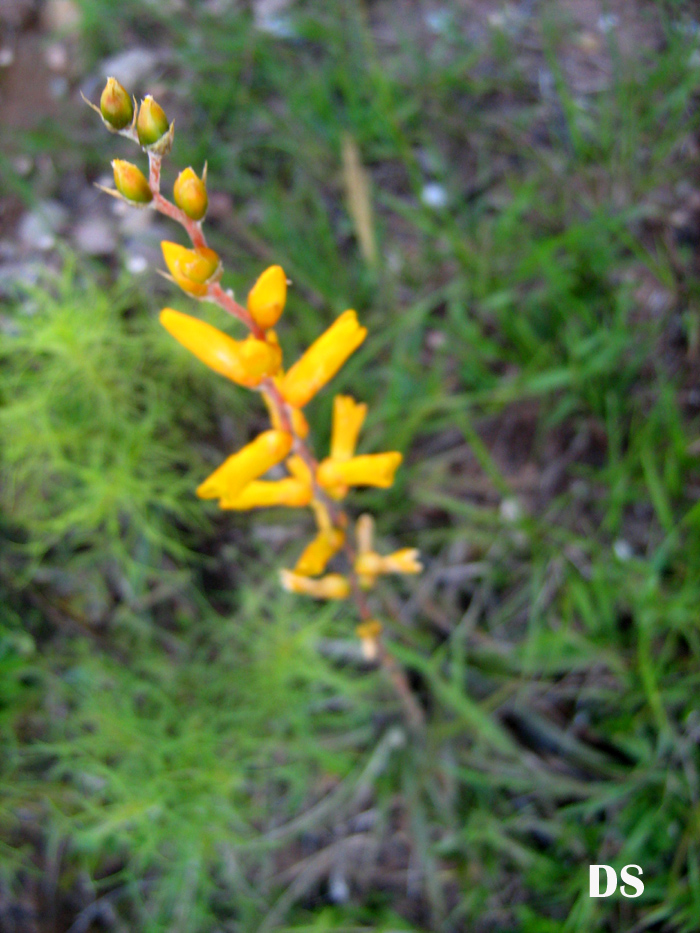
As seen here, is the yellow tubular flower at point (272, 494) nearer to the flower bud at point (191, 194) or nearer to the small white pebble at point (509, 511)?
the flower bud at point (191, 194)

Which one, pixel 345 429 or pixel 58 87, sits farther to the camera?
pixel 58 87

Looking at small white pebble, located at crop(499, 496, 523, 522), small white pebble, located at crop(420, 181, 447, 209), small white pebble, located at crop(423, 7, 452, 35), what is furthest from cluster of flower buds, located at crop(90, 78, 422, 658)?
small white pebble, located at crop(423, 7, 452, 35)

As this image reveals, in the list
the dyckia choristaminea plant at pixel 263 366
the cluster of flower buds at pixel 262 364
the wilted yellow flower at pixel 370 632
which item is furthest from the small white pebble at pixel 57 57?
the wilted yellow flower at pixel 370 632

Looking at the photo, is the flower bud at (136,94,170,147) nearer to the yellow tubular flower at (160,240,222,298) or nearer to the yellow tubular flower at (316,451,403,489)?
the yellow tubular flower at (160,240,222,298)

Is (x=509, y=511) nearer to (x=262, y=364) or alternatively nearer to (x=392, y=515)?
(x=392, y=515)

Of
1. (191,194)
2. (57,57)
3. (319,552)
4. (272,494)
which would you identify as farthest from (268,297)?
(57,57)

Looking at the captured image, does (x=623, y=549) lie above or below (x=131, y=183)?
below

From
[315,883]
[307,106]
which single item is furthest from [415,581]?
[307,106]
